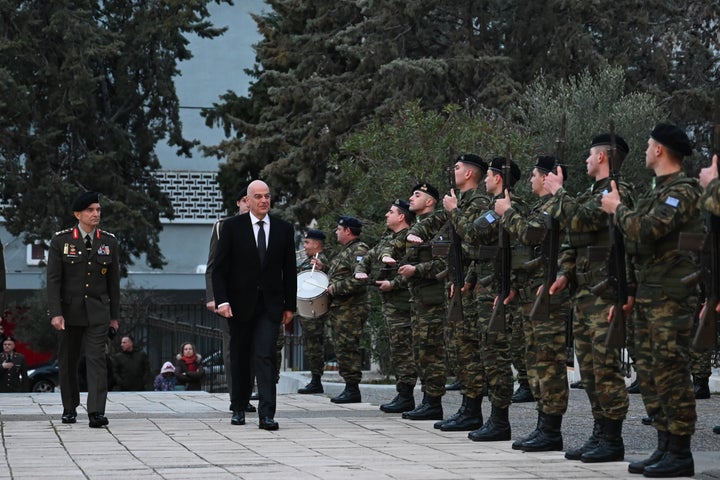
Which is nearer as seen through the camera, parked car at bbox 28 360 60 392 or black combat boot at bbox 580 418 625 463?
black combat boot at bbox 580 418 625 463

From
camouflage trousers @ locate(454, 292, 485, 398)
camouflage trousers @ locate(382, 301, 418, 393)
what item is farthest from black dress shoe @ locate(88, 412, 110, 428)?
camouflage trousers @ locate(454, 292, 485, 398)

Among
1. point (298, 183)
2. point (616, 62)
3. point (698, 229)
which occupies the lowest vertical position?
point (698, 229)

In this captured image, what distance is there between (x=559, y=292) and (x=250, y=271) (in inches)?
129

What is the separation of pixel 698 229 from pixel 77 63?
25.7m

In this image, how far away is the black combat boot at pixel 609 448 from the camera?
9.57 meters

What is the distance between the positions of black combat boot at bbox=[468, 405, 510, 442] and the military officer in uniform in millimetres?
3554

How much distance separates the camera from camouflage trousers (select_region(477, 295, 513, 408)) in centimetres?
1124

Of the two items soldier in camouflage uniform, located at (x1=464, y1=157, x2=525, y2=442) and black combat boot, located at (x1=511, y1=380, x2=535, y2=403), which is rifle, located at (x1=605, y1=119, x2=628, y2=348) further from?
black combat boot, located at (x1=511, y1=380, x2=535, y2=403)

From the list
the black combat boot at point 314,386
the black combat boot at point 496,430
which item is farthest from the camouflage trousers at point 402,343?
the black combat boot at point 314,386

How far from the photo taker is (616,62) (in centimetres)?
3142

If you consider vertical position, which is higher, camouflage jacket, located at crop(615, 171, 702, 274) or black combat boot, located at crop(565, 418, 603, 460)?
camouflage jacket, located at crop(615, 171, 702, 274)

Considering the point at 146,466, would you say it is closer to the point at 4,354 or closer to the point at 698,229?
the point at 698,229

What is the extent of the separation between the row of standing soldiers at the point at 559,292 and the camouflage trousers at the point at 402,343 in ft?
0.05

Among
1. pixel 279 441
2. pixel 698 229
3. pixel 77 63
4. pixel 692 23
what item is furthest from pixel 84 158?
pixel 698 229
